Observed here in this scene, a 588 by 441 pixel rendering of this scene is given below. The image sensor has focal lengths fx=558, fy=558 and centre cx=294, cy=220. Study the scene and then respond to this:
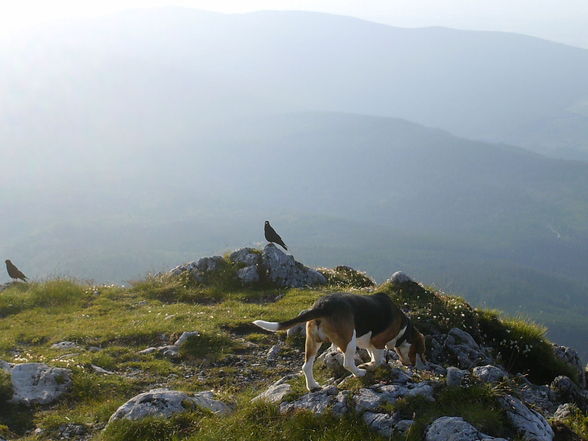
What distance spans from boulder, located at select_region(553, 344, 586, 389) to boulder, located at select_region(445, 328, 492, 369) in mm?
2933

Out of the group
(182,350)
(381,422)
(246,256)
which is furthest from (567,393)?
(246,256)

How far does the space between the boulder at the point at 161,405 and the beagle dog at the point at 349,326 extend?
2111mm

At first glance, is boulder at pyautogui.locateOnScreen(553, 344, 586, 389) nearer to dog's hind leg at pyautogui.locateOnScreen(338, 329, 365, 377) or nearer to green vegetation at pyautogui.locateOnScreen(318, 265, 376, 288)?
green vegetation at pyautogui.locateOnScreen(318, 265, 376, 288)

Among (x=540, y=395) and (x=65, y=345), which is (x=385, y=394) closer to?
(x=540, y=395)

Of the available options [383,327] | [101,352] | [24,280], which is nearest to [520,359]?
[383,327]

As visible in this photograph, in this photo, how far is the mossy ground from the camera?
8906 mm

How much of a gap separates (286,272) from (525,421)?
14.4 m

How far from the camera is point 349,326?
31.7 feet

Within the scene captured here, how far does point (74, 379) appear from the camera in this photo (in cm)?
1245

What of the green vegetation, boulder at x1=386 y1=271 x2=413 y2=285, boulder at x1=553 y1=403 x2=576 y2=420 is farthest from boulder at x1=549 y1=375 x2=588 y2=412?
the green vegetation

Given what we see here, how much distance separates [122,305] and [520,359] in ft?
45.2

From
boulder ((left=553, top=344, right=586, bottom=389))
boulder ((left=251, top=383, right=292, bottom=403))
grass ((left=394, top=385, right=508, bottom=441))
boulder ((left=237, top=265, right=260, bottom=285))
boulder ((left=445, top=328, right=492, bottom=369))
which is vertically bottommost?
boulder ((left=553, top=344, right=586, bottom=389))

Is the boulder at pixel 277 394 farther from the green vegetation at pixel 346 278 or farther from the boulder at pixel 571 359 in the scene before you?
the green vegetation at pixel 346 278

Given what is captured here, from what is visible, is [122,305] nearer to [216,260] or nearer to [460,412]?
[216,260]
